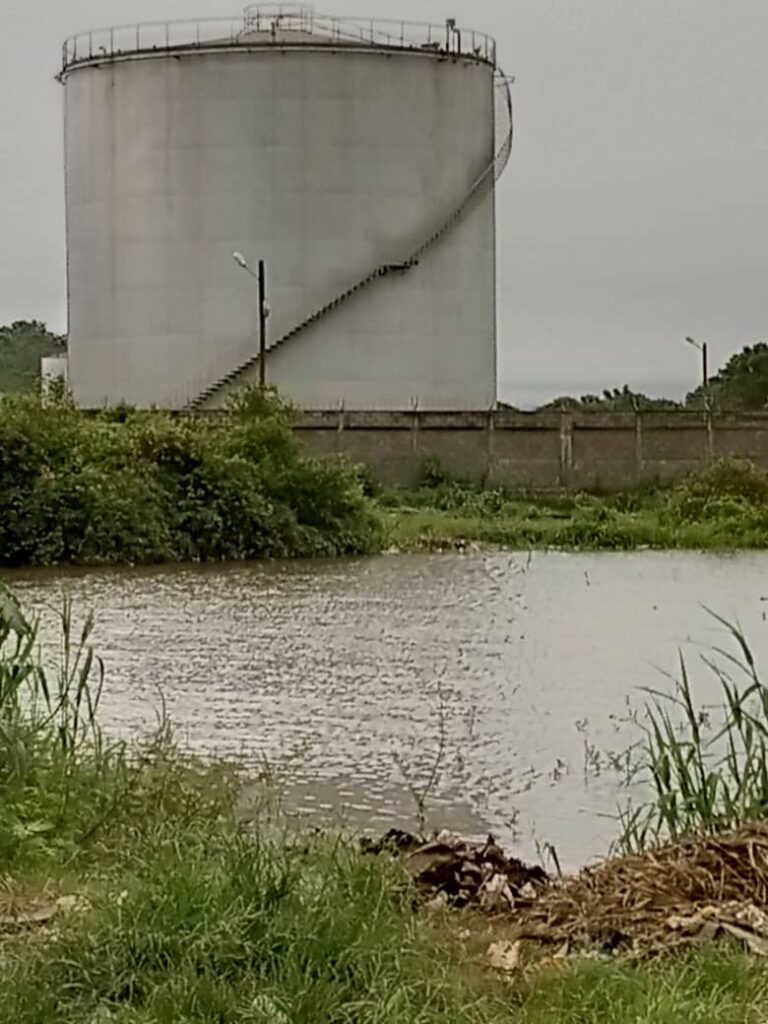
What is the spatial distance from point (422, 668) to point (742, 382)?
45.2 metres

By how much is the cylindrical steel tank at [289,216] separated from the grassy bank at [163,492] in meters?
9.57

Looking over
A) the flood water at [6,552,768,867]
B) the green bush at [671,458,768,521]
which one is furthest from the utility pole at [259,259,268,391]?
the flood water at [6,552,768,867]

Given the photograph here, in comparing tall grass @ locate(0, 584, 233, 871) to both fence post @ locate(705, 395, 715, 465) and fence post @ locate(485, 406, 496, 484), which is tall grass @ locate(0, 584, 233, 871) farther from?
fence post @ locate(705, 395, 715, 465)

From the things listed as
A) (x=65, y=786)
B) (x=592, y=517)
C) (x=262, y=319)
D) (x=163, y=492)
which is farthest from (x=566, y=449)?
(x=65, y=786)

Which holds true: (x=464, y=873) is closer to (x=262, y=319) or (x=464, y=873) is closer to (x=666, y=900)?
(x=666, y=900)

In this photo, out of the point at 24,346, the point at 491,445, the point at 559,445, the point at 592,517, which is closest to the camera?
the point at 592,517

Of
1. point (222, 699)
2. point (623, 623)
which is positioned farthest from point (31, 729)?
point (623, 623)

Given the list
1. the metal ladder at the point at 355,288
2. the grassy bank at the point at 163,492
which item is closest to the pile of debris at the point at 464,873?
the grassy bank at the point at 163,492

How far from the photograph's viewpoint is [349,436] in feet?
107

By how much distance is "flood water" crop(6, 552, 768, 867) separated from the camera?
862 centimetres

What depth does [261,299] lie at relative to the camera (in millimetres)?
34281

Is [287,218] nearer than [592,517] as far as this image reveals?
No

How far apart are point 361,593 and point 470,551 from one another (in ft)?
20.6

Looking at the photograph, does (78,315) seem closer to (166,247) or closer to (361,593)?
(166,247)
